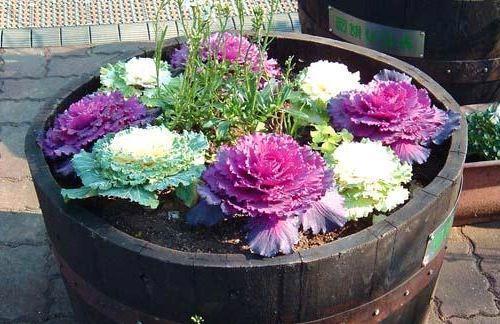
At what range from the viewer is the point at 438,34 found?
3.08 m

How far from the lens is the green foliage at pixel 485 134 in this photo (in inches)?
122

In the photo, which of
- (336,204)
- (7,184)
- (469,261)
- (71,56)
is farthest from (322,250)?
(71,56)

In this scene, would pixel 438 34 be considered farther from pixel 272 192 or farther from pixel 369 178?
pixel 272 192

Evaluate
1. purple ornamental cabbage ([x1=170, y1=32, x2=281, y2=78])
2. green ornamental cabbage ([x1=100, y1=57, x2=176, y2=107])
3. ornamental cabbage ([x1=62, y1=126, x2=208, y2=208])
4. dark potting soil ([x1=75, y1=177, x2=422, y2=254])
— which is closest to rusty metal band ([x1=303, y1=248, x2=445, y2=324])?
dark potting soil ([x1=75, y1=177, x2=422, y2=254])

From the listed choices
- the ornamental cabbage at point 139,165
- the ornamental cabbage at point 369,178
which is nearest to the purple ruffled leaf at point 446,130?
the ornamental cabbage at point 369,178

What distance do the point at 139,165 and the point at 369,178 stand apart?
62cm

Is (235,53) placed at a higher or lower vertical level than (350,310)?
higher

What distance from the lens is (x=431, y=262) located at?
6.98ft

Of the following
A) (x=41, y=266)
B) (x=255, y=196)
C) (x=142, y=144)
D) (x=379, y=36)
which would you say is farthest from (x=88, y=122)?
(x=379, y=36)

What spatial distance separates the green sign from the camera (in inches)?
122

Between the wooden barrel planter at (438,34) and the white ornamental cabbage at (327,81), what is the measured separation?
72 centimetres

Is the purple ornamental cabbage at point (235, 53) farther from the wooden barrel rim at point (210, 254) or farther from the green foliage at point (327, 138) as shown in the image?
the wooden barrel rim at point (210, 254)

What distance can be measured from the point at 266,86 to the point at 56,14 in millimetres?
2932

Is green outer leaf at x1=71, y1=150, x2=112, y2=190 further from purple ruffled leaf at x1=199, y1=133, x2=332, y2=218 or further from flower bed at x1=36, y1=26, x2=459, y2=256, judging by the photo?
purple ruffled leaf at x1=199, y1=133, x2=332, y2=218
